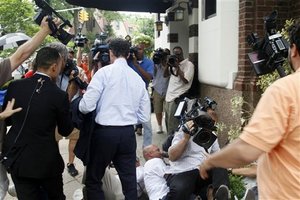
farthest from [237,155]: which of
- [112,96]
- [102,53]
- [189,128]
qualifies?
[102,53]

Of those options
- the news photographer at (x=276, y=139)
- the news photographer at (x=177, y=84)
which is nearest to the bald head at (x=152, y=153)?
the news photographer at (x=177, y=84)

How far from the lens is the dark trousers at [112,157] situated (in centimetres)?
362

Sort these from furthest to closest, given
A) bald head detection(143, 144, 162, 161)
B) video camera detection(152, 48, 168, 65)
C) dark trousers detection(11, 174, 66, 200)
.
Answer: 1. video camera detection(152, 48, 168, 65)
2. bald head detection(143, 144, 162, 161)
3. dark trousers detection(11, 174, 66, 200)

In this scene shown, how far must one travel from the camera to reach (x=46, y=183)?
302 cm

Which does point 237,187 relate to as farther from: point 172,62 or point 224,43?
point 172,62

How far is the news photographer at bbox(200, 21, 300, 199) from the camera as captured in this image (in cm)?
151

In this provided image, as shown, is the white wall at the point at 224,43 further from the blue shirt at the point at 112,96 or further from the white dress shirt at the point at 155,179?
the blue shirt at the point at 112,96

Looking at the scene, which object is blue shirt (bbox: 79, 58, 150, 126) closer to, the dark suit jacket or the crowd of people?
the crowd of people

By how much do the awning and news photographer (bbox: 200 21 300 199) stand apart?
7667 mm

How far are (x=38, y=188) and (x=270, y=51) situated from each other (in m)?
2.09

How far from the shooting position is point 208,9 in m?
6.40

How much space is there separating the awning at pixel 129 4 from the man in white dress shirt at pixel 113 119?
5.54 m

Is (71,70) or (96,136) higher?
(71,70)

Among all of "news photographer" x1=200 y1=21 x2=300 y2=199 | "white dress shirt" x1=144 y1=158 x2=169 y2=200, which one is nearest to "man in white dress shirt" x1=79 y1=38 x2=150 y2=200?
"white dress shirt" x1=144 y1=158 x2=169 y2=200
